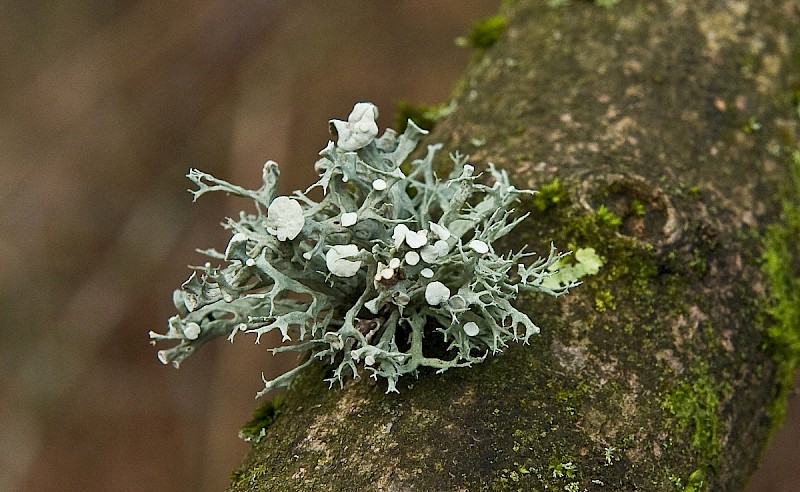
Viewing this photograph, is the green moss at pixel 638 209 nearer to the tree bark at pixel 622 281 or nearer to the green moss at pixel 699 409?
the tree bark at pixel 622 281

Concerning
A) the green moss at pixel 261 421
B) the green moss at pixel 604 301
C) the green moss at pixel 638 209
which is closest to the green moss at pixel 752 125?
the green moss at pixel 638 209

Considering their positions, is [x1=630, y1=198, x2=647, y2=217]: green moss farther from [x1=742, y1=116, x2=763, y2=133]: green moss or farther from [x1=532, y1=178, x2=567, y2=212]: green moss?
[x1=742, y1=116, x2=763, y2=133]: green moss

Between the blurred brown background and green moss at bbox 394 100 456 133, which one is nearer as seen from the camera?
green moss at bbox 394 100 456 133

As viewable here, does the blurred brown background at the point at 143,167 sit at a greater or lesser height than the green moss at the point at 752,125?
lesser

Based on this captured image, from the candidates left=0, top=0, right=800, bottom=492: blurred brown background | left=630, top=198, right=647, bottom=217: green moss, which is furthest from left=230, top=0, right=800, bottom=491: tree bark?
left=0, top=0, right=800, bottom=492: blurred brown background

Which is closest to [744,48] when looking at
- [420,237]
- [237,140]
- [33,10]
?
[420,237]

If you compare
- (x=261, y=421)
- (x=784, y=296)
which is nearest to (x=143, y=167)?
(x=261, y=421)

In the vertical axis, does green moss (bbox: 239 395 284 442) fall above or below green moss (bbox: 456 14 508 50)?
below
